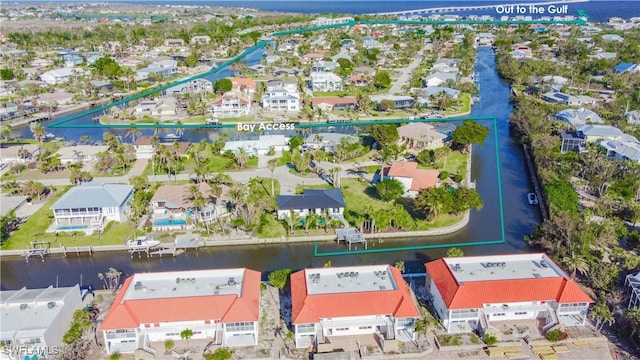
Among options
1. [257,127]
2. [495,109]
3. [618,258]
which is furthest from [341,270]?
[495,109]

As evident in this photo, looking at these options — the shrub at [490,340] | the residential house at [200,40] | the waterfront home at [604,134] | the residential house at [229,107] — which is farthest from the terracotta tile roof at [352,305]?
the residential house at [200,40]

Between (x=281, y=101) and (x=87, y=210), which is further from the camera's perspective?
(x=281, y=101)

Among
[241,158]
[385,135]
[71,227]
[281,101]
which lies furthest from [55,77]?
[385,135]

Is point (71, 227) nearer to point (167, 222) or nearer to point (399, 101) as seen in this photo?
point (167, 222)

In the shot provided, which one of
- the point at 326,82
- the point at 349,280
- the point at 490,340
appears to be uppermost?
→ the point at 326,82

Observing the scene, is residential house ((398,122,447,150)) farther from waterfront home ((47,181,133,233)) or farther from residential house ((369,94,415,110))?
waterfront home ((47,181,133,233))

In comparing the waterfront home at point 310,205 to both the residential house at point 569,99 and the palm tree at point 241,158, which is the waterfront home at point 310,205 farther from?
the residential house at point 569,99

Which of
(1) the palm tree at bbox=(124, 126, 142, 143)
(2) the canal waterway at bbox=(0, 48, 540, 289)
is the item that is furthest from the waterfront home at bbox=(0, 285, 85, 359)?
(1) the palm tree at bbox=(124, 126, 142, 143)
